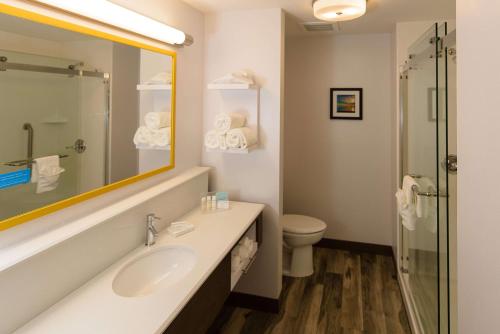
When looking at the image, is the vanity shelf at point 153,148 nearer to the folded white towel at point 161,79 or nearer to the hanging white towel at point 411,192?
the folded white towel at point 161,79

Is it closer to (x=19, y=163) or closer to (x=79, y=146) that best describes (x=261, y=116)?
(x=79, y=146)

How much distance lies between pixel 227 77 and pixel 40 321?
5.62 ft

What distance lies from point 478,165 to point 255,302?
1.98m

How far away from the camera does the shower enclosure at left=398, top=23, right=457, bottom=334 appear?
162 centimetres

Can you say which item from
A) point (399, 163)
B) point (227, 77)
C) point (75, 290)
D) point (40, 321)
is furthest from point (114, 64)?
Answer: point (399, 163)

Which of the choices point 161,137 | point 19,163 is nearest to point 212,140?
point 161,137

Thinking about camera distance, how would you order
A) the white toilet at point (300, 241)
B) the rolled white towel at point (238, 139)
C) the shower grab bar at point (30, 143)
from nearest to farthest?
the shower grab bar at point (30, 143)
the rolled white towel at point (238, 139)
the white toilet at point (300, 241)

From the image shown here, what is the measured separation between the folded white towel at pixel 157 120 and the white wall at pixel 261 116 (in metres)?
0.50

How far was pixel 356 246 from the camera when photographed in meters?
3.52

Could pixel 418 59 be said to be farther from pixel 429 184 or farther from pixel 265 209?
pixel 265 209

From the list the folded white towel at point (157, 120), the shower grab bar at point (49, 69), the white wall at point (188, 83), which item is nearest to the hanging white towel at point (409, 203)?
the white wall at point (188, 83)

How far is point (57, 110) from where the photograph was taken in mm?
A: 1307

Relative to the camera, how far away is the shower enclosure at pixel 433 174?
1.62 metres

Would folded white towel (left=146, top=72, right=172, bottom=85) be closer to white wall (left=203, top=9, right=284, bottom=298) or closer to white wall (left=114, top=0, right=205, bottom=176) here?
white wall (left=114, top=0, right=205, bottom=176)
